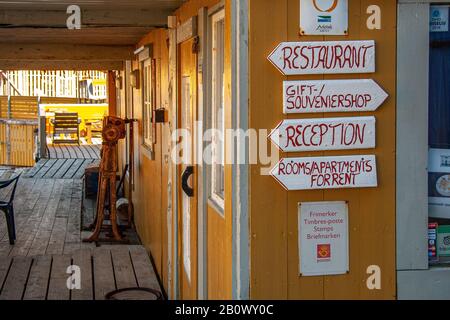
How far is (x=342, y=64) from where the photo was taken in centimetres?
367

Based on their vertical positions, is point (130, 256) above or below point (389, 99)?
below

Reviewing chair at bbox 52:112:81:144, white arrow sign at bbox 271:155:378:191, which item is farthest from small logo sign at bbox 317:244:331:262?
Result: chair at bbox 52:112:81:144

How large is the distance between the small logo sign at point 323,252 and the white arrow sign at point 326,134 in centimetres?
46

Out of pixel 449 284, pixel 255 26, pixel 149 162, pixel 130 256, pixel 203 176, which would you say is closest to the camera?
pixel 255 26

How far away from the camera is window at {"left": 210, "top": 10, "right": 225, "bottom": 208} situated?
15.2ft

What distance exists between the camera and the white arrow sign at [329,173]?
11.9ft

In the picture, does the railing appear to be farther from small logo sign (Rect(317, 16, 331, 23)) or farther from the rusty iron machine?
small logo sign (Rect(317, 16, 331, 23))

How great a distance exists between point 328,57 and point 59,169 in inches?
503

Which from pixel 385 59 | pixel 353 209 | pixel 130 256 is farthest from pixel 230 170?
pixel 130 256

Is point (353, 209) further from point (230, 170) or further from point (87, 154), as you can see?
point (87, 154)

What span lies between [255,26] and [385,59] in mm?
649

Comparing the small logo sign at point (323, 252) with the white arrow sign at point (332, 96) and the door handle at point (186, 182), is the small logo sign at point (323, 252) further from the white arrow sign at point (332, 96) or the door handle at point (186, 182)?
the door handle at point (186, 182)

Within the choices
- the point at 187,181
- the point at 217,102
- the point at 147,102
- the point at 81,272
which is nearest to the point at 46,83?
the point at 147,102

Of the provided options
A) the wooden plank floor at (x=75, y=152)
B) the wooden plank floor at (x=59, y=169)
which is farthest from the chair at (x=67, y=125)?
the wooden plank floor at (x=59, y=169)
